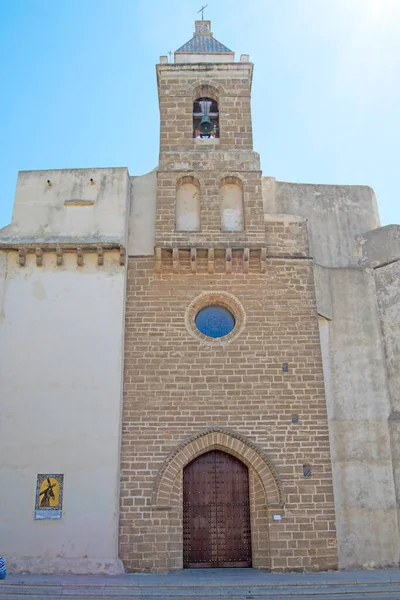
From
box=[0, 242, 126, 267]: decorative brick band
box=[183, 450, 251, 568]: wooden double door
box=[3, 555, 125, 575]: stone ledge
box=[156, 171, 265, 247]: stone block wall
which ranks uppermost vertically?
box=[156, 171, 265, 247]: stone block wall

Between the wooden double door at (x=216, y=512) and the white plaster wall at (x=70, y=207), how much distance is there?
4818mm

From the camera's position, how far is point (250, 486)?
11.4 m

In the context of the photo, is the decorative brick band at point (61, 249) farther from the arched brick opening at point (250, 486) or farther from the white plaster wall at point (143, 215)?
the arched brick opening at point (250, 486)

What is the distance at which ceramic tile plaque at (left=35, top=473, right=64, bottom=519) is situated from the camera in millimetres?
10734

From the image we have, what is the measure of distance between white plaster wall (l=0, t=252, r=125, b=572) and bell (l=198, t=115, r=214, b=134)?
149 inches

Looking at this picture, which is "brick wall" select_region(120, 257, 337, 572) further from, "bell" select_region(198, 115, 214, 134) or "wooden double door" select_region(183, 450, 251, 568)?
"bell" select_region(198, 115, 214, 134)

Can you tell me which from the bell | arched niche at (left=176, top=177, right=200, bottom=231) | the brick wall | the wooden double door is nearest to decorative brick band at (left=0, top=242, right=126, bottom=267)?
the brick wall

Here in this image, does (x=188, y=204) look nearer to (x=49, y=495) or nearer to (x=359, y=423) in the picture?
(x=359, y=423)

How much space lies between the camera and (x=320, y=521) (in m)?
11.0

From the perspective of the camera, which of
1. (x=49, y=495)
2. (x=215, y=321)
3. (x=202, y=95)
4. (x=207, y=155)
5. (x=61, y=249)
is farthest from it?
(x=202, y=95)

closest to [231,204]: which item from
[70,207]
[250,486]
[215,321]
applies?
[215,321]

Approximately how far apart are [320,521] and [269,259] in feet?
17.1

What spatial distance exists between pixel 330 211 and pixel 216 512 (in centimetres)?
705

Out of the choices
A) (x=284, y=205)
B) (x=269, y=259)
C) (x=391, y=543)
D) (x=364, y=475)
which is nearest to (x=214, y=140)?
(x=284, y=205)
